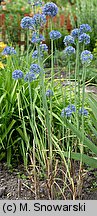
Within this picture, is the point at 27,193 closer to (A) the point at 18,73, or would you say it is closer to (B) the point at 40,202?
(B) the point at 40,202

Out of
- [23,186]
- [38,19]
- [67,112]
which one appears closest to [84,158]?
[67,112]

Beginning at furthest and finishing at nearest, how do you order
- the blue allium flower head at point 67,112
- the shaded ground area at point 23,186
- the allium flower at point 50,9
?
the shaded ground area at point 23,186 → the blue allium flower head at point 67,112 → the allium flower at point 50,9

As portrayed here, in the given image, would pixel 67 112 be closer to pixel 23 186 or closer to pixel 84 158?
pixel 84 158

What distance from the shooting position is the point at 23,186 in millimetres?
3752

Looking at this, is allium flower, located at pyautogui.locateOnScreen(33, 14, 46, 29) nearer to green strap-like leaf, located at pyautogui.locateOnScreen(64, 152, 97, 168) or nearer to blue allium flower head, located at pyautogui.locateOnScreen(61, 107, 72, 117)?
blue allium flower head, located at pyautogui.locateOnScreen(61, 107, 72, 117)

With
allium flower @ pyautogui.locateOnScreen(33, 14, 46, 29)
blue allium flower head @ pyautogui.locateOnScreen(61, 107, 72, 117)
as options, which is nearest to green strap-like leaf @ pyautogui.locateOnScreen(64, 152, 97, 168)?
blue allium flower head @ pyautogui.locateOnScreen(61, 107, 72, 117)

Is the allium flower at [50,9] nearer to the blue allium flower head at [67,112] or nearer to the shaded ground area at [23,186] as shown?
the blue allium flower head at [67,112]

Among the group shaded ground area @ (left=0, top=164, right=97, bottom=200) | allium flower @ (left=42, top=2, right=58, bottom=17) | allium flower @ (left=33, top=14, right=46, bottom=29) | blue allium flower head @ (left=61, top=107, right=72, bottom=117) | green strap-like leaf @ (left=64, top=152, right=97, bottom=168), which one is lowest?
shaded ground area @ (left=0, top=164, right=97, bottom=200)

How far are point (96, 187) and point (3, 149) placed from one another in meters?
0.97

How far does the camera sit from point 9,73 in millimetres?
4426

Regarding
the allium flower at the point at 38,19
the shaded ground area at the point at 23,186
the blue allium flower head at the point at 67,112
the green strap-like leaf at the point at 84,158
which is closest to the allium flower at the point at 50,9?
the allium flower at the point at 38,19

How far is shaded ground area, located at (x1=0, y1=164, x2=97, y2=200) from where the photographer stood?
359cm

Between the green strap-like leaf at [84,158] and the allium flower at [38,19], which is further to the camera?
the green strap-like leaf at [84,158]

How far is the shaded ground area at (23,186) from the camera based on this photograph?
3594mm
